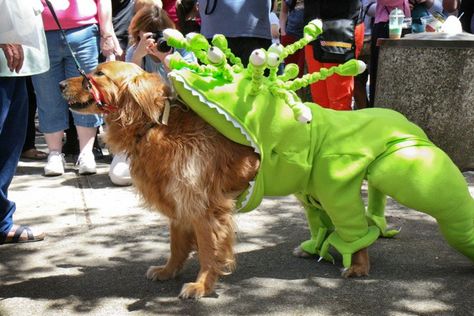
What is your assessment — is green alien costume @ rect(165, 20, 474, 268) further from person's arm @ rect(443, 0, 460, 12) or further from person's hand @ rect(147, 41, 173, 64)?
person's arm @ rect(443, 0, 460, 12)

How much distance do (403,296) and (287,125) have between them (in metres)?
1.12

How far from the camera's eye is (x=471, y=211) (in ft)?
11.7

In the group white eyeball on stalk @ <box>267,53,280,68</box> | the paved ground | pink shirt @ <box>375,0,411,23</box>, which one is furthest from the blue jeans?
pink shirt @ <box>375,0,411,23</box>

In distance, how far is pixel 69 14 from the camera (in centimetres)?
612

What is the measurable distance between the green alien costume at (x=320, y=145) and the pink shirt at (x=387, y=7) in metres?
4.47

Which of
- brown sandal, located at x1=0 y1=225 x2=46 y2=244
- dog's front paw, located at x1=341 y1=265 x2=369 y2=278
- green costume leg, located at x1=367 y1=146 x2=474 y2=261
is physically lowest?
brown sandal, located at x1=0 y1=225 x2=46 y2=244

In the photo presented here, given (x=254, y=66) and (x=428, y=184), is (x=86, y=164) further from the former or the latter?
(x=428, y=184)

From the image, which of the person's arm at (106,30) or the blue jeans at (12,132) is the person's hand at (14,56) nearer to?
the blue jeans at (12,132)

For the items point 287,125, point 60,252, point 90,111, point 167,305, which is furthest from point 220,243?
point 60,252

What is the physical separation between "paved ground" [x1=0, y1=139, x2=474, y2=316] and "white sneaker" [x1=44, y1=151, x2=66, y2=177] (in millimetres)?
1234

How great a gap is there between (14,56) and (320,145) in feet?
6.19

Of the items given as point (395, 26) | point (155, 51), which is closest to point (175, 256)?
point (155, 51)

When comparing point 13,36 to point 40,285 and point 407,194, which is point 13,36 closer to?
point 40,285

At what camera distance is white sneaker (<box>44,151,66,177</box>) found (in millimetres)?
6495
